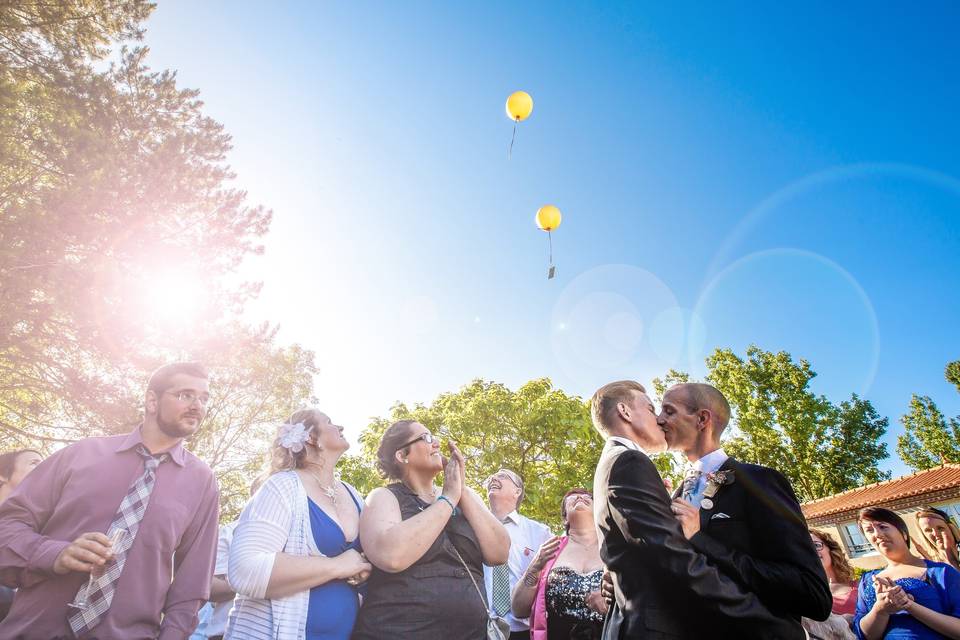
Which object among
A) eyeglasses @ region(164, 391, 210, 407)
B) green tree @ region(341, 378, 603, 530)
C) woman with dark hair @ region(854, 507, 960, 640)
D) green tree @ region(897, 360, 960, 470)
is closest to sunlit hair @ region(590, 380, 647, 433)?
eyeglasses @ region(164, 391, 210, 407)

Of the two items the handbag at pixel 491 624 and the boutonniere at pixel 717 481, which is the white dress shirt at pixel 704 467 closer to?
the boutonniere at pixel 717 481

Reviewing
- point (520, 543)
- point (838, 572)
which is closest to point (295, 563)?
point (520, 543)

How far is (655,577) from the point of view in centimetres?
240

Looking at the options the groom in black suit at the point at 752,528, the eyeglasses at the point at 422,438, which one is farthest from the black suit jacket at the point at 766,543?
the eyeglasses at the point at 422,438

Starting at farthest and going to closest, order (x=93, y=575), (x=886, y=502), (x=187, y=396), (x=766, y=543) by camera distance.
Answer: (x=886, y=502)
(x=187, y=396)
(x=93, y=575)
(x=766, y=543)

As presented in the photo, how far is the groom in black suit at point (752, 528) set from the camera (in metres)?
2.21

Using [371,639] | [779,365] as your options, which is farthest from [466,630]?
[779,365]

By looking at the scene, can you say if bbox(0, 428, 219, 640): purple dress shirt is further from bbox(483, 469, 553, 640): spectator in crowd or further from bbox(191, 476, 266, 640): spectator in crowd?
bbox(483, 469, 553, 640): spectator in crowd

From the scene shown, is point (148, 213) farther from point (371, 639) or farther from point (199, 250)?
point (371, 639)

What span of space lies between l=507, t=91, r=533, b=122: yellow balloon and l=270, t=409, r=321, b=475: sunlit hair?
7837mm

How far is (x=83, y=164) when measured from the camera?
10.4m

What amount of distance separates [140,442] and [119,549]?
24.3 inches

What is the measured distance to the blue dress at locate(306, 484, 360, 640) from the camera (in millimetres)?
2686

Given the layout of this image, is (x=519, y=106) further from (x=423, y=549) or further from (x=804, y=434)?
(x=804, y=434)
